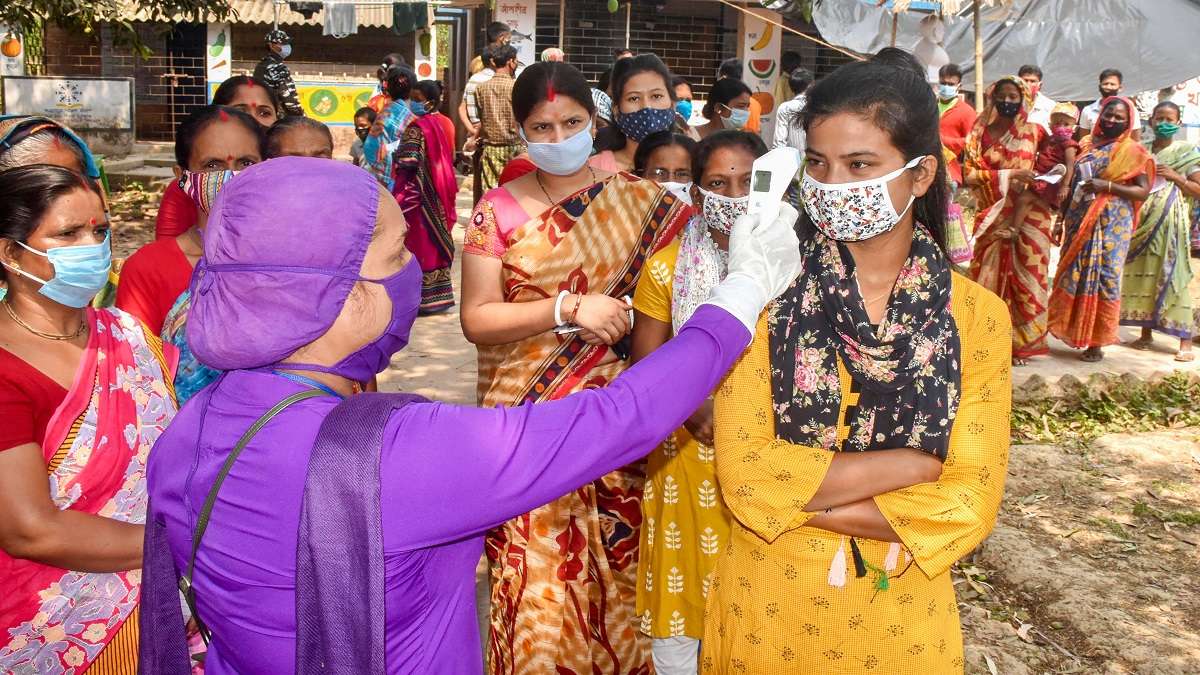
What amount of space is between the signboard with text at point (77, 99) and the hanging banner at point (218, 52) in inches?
95.0

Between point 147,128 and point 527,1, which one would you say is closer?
point 527,1

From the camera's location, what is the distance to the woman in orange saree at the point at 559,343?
3023 millimetres

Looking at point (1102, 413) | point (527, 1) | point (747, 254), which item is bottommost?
point (1102, 413)

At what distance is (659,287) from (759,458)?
90cm

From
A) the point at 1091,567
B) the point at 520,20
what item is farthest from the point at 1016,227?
the point at 520,20

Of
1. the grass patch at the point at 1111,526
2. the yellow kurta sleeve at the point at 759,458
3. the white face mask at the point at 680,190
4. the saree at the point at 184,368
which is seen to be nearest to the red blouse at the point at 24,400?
the saree at the point at 184,368

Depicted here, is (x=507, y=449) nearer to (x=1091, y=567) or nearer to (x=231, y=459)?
(x=231, y=459)

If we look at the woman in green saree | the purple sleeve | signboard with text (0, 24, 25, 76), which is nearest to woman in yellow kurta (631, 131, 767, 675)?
the purple sleeve

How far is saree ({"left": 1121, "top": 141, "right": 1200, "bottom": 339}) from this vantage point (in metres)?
7.85

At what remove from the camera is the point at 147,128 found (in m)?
19.2

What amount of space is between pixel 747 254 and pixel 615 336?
3.30 ft

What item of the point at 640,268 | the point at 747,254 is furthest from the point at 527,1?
the point at 747,254

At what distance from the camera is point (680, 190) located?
11.7 feet

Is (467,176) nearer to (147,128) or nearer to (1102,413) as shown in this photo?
(147,128)
